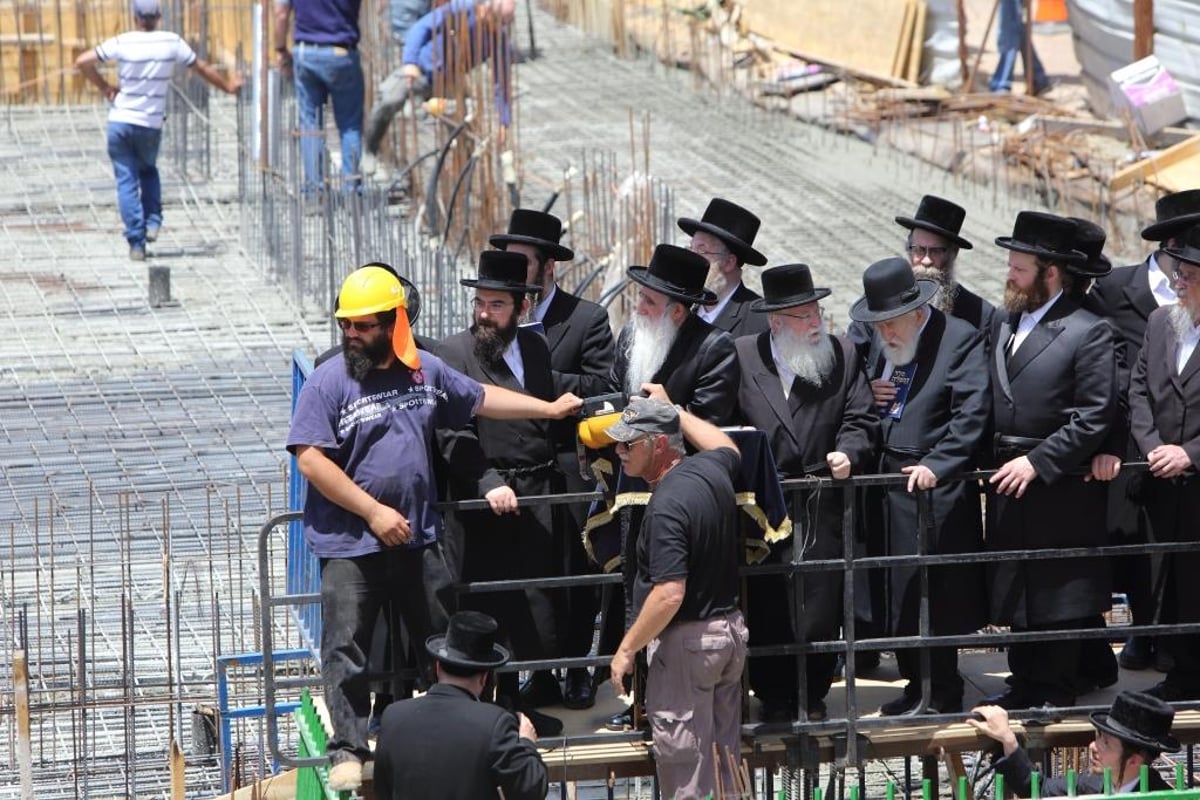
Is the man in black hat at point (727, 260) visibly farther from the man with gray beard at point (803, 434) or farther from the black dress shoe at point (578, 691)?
the black dress shoe at point (578, 691)

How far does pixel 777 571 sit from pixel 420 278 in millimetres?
5821

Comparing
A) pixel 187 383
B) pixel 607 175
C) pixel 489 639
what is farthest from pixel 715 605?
pixel 607 175

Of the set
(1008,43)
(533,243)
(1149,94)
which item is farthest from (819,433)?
(1008,43)

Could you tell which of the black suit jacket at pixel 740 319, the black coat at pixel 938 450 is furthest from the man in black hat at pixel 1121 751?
the black suit jacket at pixel 740 319

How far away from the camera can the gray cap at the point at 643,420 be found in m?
6.94

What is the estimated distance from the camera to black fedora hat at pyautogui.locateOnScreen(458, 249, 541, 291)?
7.65 metres

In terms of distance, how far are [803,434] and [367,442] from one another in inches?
58.4

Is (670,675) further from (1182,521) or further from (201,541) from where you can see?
(201,541)

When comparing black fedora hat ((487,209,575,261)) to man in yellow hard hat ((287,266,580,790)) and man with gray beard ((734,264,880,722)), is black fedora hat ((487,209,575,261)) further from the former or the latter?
man in yellow hard hat ((287,266,580,790))

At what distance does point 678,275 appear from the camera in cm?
744

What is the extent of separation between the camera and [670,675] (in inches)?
278

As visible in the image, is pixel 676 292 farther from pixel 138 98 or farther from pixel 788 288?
pixel 138 98

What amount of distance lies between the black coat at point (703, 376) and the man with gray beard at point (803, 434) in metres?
0.13

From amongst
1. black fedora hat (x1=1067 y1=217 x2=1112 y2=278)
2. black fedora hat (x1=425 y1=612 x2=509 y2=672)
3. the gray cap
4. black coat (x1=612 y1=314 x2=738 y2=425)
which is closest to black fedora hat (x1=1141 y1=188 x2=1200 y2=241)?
black fedora hat (x1=1067 y1=217 x2=1112 y2=278)
